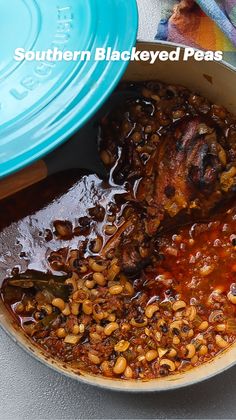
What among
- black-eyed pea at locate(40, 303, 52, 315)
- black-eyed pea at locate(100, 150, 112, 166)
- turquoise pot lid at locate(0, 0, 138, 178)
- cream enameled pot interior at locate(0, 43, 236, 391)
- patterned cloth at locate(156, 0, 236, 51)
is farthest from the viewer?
patterned cloth at locate(156, 0, 236, 51)

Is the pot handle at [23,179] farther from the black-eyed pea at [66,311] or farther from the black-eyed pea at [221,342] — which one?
the black-eyed pea at [221,342]

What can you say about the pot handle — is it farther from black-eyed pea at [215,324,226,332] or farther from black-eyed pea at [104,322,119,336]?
black-eyed pea at [215,324,226,332]

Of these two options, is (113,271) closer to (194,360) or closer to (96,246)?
(96,246)

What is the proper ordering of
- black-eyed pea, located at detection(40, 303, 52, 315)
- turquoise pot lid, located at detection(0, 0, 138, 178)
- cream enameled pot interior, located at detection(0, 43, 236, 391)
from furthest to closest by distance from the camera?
1. black-eyed pea, located at detection(40, 303, 52, 315)
2. cream enameled pot interior, located at detection(0, 43, 236, 391)
3. turquoise pot lid, located at detection(0, 0, 138, 178)

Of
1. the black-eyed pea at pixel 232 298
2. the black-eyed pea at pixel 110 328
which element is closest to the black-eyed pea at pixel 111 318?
the black-eyed pea at pixel 110 328

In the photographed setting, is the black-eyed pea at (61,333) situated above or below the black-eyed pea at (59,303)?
below

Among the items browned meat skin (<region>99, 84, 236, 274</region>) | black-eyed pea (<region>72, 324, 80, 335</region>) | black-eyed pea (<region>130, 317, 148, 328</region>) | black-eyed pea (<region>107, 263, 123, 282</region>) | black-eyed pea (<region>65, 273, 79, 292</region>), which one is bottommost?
black-eyed pea (<region>130, 317, 148, 328</region>)

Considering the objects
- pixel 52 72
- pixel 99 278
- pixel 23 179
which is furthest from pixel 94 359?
pixel 52 72

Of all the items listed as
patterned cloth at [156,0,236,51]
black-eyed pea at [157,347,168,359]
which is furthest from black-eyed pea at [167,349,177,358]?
patterned cloth at [156,0,236,51]
